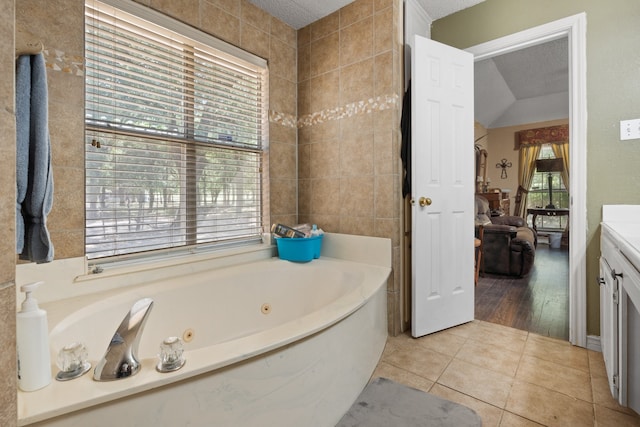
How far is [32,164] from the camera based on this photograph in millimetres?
903

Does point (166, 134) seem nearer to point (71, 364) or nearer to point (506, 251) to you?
point (71, 364)

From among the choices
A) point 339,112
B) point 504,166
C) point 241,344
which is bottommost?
point 241,344

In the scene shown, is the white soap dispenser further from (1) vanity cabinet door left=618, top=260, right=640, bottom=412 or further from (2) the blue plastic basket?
(1) vanity cabinet door left=618, top=260, right=640, bottom=412

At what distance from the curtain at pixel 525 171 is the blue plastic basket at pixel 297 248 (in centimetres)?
640

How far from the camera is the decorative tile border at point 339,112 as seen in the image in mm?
2225

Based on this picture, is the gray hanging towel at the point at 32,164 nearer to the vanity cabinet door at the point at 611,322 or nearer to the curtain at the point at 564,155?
the vanity cabinet door at the point at 611,322

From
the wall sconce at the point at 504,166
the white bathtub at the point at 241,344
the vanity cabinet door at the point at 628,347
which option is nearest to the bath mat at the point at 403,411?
the white bathtub at the point at 241,344

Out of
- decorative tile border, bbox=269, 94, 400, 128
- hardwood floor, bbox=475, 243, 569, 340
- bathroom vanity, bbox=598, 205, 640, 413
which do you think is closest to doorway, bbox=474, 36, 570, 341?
hardwood floor, bbox=475, 243, 569, 340

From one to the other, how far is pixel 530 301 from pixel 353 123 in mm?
2316

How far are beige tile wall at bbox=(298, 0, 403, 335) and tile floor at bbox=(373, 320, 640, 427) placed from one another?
0.40 m

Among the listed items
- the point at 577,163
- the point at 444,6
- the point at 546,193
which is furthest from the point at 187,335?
the point at 546,193

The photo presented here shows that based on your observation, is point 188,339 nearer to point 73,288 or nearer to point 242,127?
point 73,288

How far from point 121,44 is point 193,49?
447mm

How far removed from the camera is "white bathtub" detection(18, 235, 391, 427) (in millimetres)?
812
